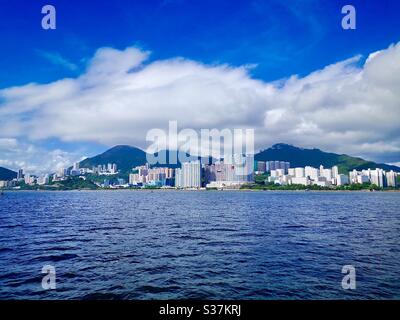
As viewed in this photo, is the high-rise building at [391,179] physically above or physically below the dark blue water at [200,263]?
above

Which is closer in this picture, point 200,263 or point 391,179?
point 200,263

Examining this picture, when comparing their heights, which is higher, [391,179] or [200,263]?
[391,179]

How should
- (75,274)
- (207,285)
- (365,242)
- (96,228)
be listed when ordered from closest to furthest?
(207,285) → (75,274) → (365,242) → (96,228)

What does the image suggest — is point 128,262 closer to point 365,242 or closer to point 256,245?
point 256,245

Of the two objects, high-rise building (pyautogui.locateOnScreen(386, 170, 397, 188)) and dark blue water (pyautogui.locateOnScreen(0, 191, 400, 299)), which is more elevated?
high-rise building (pyautogui.locateOnScreen(386, 170, 397, 188))

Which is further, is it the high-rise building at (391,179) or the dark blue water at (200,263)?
the high-rise building at (391,179)

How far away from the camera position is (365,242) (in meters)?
22.2

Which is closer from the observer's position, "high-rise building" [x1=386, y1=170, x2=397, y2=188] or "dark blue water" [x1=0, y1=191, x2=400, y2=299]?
"dark blue water" [x1=0, y1=191, x2=400, y2=299]
